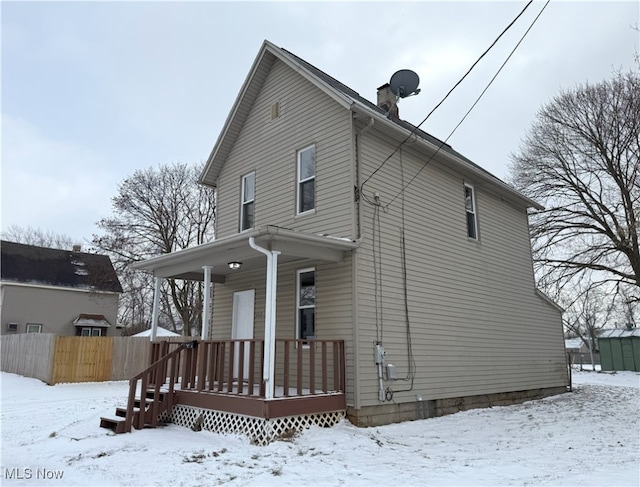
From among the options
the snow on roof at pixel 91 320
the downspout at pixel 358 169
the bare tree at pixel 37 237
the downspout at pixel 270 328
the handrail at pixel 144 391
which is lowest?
the handrail at pixel 144 391

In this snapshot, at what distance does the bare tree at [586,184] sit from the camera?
57.2ft

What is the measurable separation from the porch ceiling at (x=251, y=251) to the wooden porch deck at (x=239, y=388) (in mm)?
1568

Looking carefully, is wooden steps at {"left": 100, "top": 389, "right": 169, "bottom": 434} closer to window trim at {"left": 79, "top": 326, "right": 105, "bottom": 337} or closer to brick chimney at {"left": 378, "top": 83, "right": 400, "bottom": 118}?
brick chimney at {"left": 378, "top": 83, "right": 400, "bottom": 118}

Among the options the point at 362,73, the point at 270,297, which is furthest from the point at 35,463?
the point at 362,73

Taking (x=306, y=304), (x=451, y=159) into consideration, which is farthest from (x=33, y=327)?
(x=451, y=159)

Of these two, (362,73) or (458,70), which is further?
(362,73)

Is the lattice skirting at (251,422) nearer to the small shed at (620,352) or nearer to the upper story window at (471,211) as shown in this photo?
the upper story window at (471,211)

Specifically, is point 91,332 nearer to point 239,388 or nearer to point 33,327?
point 33,327

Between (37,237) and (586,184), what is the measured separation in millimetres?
48320

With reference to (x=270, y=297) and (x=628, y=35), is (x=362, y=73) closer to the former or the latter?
(x=628, y=35)

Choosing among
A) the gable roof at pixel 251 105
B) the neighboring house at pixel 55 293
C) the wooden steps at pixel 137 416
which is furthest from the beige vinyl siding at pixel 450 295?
the neighboring house at pixel 55 293

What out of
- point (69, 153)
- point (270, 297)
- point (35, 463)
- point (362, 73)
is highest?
point (69, 153)

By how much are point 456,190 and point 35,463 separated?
10.4 metres

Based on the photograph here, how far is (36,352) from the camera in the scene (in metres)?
18.0
